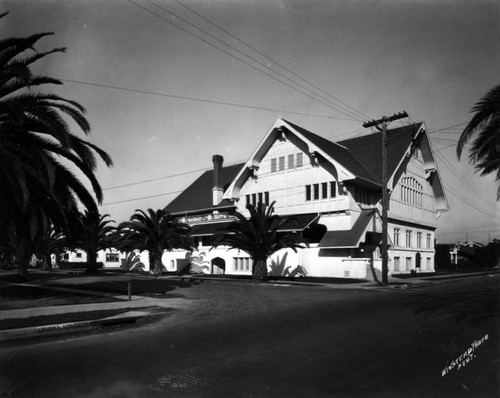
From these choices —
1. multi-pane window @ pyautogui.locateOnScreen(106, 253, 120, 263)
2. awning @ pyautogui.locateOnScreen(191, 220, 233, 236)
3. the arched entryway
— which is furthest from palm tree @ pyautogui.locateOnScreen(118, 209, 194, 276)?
multi-pane window @ pyautogui.locateOnScreen(106, 253, 120, 263)

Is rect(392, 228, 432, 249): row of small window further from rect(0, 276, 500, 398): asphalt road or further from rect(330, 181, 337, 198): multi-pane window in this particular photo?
rect(0, 276, 500, 398): asphalt road

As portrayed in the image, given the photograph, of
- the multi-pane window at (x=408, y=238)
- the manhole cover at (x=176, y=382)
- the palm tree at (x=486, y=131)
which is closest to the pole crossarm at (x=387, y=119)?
the palm tree at (x=486, y=131)

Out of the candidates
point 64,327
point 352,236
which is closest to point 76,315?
point 64,327

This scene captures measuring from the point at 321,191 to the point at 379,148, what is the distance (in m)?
8.38

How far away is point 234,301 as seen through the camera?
17078 mm

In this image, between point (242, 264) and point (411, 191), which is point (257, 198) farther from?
point (411, 191)

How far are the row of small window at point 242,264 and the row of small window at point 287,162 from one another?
834 cm

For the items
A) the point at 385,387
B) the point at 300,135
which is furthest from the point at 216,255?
the point at 385,387

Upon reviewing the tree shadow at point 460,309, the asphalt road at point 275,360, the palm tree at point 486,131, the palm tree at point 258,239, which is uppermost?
the palm tree at point 486,131

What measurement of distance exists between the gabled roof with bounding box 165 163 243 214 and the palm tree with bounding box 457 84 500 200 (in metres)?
30.7

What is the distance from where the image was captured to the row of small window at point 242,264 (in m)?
38.8

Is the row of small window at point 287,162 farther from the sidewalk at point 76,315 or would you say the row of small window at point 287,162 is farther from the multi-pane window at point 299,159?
the sidewalk at point 76,315

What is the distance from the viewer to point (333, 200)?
3381 cm

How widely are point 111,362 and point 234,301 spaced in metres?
10.4
